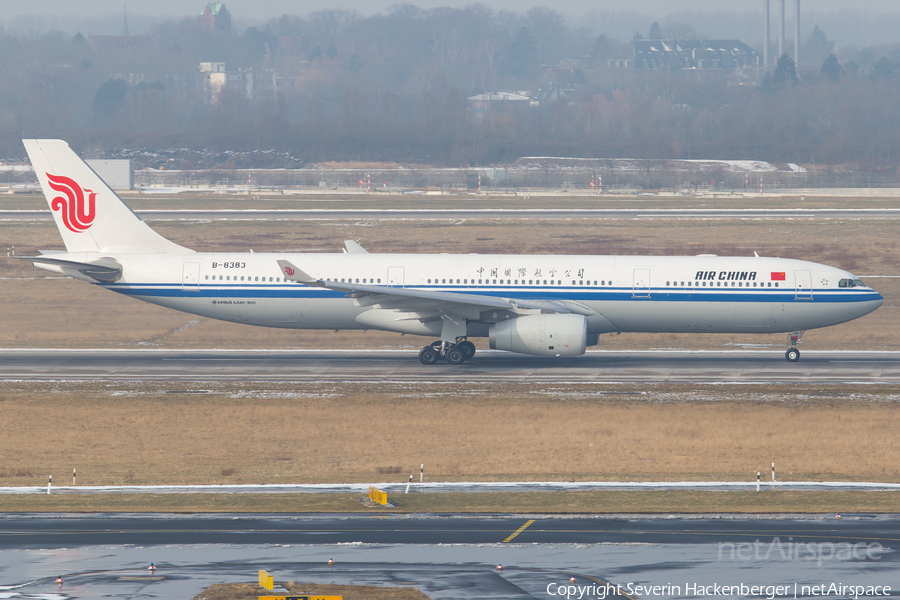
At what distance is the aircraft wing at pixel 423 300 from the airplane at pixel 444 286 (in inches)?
3.0

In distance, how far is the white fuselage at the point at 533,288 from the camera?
137ft

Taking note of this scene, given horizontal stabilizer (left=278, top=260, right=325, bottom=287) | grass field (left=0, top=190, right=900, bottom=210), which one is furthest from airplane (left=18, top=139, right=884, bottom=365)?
grass field (left=0, top=190, right=900, bottom=210)

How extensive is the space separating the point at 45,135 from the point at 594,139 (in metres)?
92.5

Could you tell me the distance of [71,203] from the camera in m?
43.6

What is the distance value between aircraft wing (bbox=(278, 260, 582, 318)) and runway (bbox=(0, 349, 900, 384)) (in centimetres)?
255

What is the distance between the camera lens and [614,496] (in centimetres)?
2505

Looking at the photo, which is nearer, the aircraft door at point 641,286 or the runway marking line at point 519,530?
the runway marking line at point 519,530

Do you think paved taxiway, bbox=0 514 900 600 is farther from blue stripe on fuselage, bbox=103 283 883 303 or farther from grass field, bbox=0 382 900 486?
blue stripe on fuselage, bbox=103 283 883 303

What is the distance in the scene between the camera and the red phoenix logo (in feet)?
143

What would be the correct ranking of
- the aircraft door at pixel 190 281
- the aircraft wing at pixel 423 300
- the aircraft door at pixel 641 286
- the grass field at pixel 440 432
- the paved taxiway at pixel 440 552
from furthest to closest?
the aircraft door at pixel 190 281 → the aircraft door at pixel 641 286 → the aircraft wing at pixel 423 300 → the grass field at pixel 440 432 → the paved taxiway at pixel 440 552

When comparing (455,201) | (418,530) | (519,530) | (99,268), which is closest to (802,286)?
(519,530)

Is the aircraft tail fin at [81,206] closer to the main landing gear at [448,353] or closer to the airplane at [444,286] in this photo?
the airplane at [444,286]

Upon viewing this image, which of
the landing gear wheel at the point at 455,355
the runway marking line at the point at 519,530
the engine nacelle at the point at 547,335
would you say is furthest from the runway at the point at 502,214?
the runway marking line at the point at 519,530

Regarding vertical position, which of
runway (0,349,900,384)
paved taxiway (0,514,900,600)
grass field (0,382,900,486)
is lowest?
paved taxiway (0,514,900,600)
